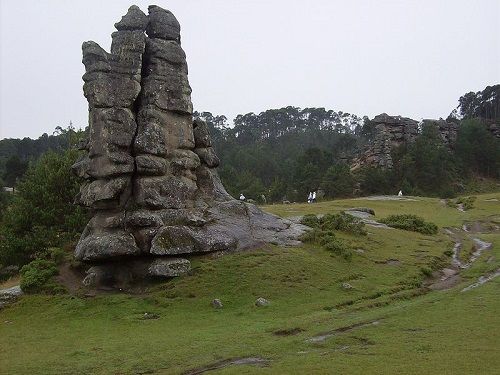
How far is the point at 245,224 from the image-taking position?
3550 cm

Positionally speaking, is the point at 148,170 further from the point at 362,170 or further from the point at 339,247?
the point at 362,170

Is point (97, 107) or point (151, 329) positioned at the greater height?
point (97, 107)

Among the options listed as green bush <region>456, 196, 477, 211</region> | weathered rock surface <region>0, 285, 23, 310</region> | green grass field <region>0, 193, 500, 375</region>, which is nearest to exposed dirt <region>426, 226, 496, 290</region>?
green grass field <region>0, 193, 500, 375</region>

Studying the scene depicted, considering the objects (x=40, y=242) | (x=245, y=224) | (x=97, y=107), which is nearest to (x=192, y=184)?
(x=245, y=224)

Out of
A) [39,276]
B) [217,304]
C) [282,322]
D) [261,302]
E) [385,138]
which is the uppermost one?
[385,138]

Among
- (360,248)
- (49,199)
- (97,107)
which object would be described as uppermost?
(97,107)

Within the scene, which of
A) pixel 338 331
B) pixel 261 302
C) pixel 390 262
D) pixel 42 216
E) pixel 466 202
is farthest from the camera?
pixel 466 202

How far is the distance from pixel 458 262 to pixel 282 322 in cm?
1733

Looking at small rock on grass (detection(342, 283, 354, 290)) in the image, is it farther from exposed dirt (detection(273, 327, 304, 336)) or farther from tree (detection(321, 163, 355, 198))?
tree (detection(321, 163, 355, 198))

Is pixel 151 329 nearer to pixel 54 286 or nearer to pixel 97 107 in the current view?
pixel 54 286

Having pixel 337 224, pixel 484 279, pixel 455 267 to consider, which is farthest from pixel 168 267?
pixel 455 267

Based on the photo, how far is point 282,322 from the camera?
2333 centimetres

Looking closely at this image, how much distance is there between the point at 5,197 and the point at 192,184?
57.0 metres

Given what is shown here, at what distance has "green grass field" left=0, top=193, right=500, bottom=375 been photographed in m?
17.7
